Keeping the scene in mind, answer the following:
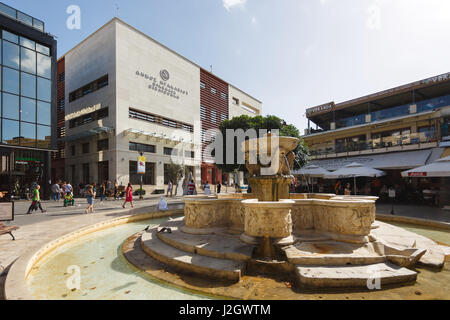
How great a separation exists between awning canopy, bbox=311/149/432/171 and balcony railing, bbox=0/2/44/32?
2944 centimetres

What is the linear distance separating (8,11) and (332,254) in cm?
2710

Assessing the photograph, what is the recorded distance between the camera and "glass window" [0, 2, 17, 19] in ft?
54.1

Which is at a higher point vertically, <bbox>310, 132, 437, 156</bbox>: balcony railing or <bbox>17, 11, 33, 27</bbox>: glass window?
<bbox>17, 11, 33, 27</bbox>: glass window

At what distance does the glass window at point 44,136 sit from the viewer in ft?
60.4

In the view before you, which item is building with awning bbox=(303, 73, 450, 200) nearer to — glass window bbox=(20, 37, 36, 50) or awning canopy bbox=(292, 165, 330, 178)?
awning canopy bbox=(292, 165, 330, 178)

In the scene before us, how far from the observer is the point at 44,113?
18.8 meters

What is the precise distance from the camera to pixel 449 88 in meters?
18.1

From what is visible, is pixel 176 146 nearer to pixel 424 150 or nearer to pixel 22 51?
pixel 22 51

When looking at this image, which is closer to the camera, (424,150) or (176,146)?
(424,150)

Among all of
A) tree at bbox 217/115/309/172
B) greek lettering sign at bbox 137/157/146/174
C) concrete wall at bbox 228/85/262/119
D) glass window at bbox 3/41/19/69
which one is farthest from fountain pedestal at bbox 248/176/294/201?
concrete wall at bbox 228/85/262/119

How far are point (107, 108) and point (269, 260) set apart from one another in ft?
82.3

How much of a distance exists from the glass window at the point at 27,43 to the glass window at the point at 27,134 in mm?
6679

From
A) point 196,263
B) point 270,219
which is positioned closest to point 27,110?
point 196,263
